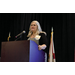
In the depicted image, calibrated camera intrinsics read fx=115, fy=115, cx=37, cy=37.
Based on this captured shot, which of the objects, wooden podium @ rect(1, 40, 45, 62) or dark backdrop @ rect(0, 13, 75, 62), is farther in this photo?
dark backdrop @ rect(0, 13, 75, 62)

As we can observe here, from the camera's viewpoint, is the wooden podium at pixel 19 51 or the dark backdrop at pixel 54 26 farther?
the dark backdrop at pixel 54 26

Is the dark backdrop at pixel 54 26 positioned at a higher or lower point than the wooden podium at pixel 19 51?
higher

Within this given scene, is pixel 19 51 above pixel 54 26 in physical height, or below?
below

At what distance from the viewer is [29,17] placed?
3807 mm

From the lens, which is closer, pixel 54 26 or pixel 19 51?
pixel 19 51

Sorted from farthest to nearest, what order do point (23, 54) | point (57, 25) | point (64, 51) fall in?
1. point (57, 25)
2. point (64, 51)
3. point (23, 54)

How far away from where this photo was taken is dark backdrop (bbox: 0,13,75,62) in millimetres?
3428

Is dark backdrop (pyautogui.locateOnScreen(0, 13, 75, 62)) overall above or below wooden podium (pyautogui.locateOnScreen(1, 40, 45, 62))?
above

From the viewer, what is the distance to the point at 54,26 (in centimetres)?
367

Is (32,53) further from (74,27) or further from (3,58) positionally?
(74,27)

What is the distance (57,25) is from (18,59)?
8.13 feet

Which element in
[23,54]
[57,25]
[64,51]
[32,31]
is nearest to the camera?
[23,54]

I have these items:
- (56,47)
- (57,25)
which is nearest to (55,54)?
(56,47)

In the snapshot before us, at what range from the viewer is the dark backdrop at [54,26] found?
343 cm
